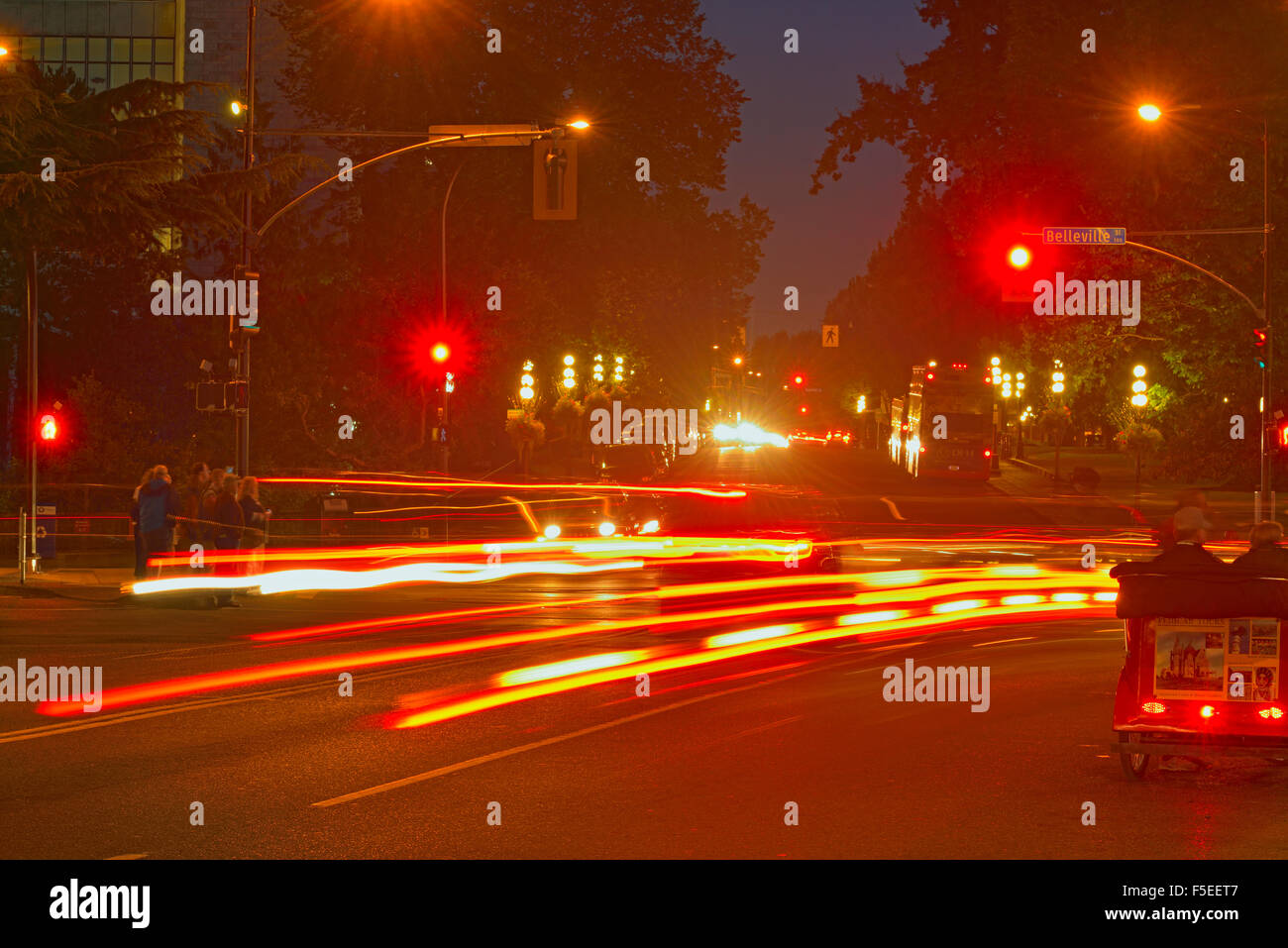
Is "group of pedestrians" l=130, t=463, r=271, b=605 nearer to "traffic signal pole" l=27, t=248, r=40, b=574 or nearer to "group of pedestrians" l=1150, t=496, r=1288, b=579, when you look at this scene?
"traffic signal pole" l=27, t=248, r=40, b=574

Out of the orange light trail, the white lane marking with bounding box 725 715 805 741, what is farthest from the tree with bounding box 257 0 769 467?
the white lane marking with bounding box 725 715 805 741

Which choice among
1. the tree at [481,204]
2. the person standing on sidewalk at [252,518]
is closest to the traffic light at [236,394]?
the person standing on sidewalk at [252,518]

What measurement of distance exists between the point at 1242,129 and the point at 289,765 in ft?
148

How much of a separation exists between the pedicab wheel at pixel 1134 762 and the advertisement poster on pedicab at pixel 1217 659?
1.09 ft

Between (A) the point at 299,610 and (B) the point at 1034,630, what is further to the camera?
(A) the point at 299,610

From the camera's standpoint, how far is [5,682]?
13.7 metres

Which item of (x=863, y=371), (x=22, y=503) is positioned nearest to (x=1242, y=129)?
(x=22, y=503)

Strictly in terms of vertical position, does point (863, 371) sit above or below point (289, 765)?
above

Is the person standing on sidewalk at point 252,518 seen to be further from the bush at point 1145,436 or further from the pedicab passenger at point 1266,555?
the bush at point 1145,436

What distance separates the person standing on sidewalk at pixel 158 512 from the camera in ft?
74.4

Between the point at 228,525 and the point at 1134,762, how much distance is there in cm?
1540

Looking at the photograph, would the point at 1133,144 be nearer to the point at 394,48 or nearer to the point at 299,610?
the point at 394,48

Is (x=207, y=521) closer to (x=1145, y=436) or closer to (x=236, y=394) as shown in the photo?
(x=236, y=394)

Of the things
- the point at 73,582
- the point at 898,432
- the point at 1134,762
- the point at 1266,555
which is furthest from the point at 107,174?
the point at 898,432
